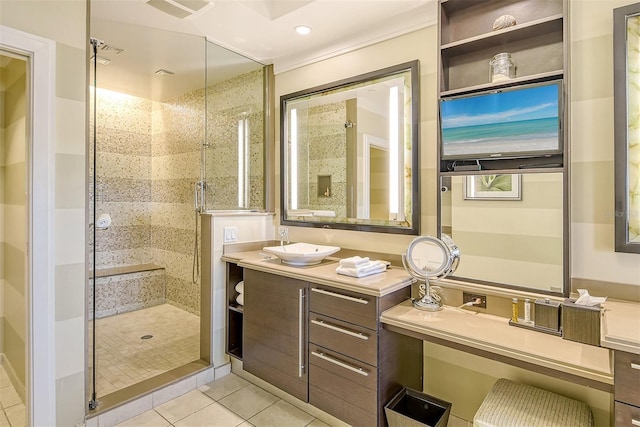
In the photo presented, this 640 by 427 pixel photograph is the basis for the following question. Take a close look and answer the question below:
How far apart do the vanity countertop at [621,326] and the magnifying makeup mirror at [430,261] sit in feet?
2.20

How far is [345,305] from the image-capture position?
6.24ft

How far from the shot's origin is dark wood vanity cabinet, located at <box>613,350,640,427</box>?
115 centimetres

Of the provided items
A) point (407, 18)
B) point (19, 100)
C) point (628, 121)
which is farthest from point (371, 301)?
point (19, 100)

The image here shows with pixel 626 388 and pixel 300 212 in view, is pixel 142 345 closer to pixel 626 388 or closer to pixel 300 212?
pixel 300 212

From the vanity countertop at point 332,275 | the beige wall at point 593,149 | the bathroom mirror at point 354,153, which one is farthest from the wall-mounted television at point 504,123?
the vanity countertop at point 332,275

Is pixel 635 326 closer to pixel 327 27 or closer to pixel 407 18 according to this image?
pixel 407 18

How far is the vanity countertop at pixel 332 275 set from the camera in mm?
1831

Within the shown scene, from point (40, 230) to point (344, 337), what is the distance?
170 centimetres

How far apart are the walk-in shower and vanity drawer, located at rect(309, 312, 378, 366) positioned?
1053mm

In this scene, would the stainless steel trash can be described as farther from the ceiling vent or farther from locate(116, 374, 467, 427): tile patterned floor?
the ceiling vent

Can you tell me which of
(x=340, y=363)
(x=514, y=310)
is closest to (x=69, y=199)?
(x=340, y=363)

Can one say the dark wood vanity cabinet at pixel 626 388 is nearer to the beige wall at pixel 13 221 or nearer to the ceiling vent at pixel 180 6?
the ceiling vent at pixel 180 6

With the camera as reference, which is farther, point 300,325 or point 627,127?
point 300,325

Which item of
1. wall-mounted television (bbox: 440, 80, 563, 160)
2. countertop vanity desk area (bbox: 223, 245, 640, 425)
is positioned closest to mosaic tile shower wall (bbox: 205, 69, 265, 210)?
countertop vanity desk area (bbox: 223, 245, 640, 425)
